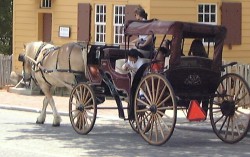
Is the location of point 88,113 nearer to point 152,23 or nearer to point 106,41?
point 152,23

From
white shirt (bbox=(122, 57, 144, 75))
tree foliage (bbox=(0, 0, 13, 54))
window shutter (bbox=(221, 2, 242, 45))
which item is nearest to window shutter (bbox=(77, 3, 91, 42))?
window shutter (bbox=(221, 2, 242, 45))

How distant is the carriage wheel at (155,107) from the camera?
1301 centimetres

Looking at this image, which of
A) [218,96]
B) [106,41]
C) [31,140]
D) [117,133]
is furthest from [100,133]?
[106,41]

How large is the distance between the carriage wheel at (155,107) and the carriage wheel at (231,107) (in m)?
1.23

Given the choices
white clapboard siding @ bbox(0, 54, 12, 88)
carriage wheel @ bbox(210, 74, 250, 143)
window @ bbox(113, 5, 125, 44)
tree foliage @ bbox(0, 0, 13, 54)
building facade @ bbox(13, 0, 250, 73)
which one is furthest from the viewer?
tree foliage @ bbox(0, 0, 13, 54)

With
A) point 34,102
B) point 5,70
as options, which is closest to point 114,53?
point 34,102

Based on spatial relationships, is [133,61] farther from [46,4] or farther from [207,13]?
[46,4]

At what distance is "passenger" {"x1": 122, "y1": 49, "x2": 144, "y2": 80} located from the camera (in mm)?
14027

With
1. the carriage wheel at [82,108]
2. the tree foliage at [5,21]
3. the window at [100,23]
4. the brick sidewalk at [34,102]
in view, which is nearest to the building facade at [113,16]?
the window at [100,23]

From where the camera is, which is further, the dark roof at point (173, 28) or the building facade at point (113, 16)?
the building facade at point (113, 16)

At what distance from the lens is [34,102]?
2292cm

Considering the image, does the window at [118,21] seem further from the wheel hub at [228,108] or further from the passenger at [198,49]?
the wheel hub at [228,108]

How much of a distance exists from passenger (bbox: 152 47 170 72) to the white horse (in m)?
2.15

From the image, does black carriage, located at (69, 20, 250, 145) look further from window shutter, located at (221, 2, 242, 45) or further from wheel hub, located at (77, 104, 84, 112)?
window shutter, located at (221, 2, 242, 45)
